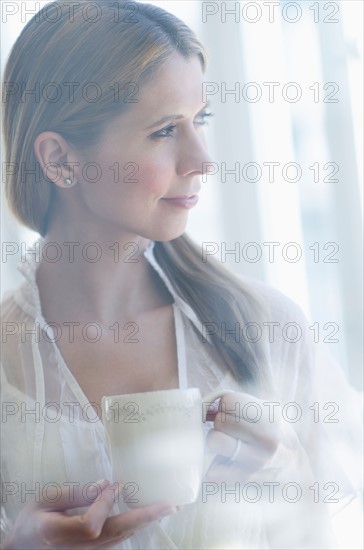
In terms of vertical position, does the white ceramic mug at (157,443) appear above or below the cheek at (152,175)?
below

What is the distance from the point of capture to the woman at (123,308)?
511mm

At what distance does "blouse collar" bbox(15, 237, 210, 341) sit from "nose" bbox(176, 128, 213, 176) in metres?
0.07

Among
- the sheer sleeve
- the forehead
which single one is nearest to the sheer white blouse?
the sheer sleeve

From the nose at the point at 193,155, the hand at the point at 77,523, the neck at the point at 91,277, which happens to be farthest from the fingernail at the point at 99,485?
the nose at the point at 193,155

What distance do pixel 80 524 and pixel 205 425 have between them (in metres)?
0.11

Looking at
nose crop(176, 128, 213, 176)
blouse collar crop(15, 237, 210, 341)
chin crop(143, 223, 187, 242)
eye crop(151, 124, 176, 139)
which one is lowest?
blouse collar crop(15, 237, 210, 341)

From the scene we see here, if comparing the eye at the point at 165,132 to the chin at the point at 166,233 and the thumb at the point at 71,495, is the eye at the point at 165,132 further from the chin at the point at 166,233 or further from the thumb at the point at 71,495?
the thumb at the point at 71,495

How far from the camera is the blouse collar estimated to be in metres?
0.55

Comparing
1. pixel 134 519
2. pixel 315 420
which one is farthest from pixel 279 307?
pixel 134 519

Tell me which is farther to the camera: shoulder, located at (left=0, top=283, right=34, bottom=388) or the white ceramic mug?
shoulder, located at (left=0, top=283, right=34, bottom=388)

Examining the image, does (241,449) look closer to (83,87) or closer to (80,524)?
(80,524)

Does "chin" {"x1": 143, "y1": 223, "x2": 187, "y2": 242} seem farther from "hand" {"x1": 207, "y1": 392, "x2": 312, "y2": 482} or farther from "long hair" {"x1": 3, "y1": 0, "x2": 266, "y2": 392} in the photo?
"hand" {"x1": 207, "y1": 392, "x2": 312, "y2": 482}

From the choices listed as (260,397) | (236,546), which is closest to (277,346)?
(260,397)

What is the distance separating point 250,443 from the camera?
0.50 metres
